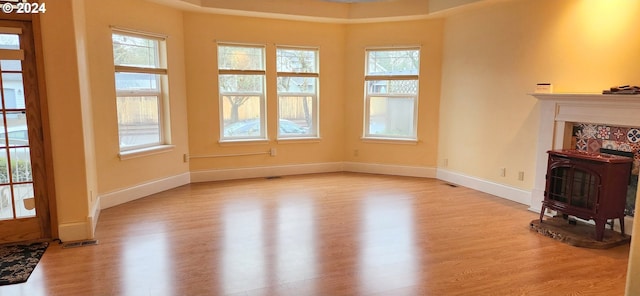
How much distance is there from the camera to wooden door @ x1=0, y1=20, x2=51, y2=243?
3.35 m

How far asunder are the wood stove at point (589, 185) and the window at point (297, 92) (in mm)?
3624

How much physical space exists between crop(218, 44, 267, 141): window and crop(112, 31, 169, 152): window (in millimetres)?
889

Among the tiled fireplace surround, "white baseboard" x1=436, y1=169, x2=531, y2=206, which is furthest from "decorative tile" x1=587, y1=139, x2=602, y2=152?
"white baseboard" x1=436, y1=169, x2=531, y2=206

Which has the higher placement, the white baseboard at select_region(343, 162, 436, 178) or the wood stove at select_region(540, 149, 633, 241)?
the wood stove at select_region(540, 149, 633, 241)

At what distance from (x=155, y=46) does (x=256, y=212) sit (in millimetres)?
2634

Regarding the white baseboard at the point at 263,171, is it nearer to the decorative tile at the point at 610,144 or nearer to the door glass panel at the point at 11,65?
the door glass panel at the point at 11,65

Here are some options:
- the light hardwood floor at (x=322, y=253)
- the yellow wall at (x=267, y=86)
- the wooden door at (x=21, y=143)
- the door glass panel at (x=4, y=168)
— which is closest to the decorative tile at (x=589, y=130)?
the light hardwood floor at (x=322, y=253)

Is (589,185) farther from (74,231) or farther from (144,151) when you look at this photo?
(144,151)

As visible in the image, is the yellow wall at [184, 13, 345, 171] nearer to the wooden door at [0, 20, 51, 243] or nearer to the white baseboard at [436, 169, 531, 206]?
the white baseboard at [436, 169, 531, 206]

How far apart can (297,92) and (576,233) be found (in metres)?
4.21

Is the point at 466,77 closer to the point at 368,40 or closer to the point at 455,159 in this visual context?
the point at 455,159

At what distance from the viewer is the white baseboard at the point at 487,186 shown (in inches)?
194

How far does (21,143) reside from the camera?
3.47 meters

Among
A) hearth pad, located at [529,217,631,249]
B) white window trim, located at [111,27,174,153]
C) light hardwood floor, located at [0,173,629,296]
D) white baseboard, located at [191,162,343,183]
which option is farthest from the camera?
white baseboard, located at [191,162,343,183]
